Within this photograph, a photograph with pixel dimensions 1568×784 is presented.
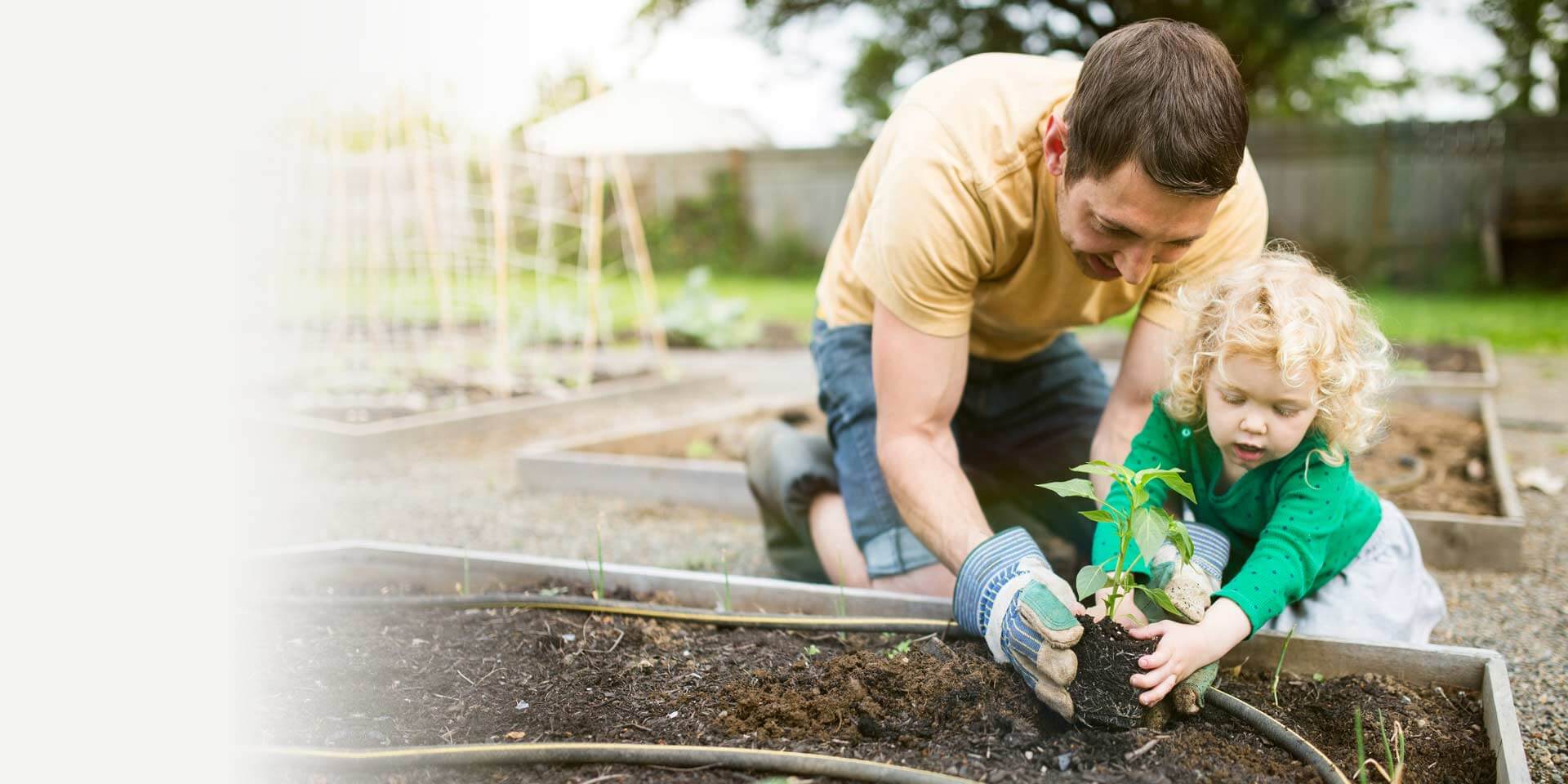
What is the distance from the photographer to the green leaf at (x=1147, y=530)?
4.92 feet

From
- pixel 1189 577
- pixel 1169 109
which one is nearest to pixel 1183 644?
pixel 1189 577

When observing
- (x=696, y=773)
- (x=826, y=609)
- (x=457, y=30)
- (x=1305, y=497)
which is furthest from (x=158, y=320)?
(x=457, y=30)

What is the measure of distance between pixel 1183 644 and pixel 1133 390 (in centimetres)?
87

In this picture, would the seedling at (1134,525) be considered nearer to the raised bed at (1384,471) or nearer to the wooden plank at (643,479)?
the raised bed at (1384,471)

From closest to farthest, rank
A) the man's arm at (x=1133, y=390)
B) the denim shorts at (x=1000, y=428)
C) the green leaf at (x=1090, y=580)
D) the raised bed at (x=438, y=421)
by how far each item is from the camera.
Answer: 1. the green leaf at (x=1090, y=580)
2. the man's arm at (x=1133, y=390)
3. the denim shorts at (x=1000, y=428)
4. the raised bed at (x=438, y=421)

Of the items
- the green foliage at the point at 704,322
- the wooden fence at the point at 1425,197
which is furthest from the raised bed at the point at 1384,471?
the wooden fence at the point at 1425,197

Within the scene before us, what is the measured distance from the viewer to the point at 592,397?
557cm

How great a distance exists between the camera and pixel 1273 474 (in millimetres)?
1941

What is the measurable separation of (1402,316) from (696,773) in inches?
328

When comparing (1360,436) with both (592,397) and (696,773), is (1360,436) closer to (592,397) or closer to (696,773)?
(696,773)

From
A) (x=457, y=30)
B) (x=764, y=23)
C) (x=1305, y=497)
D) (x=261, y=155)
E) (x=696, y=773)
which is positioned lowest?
(x=696, y=773)

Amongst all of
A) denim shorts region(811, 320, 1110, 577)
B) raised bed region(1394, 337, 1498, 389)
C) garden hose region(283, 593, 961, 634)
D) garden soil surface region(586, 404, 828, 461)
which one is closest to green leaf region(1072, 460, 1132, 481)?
garden hose region(283, 593, 961, 634)

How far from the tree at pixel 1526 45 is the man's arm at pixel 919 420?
40.3 feet

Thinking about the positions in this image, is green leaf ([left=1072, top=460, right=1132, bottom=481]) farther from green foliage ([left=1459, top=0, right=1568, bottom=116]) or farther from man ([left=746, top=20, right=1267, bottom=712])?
green foliage ([left=1459, top=0, right=1568, bottom=116])
